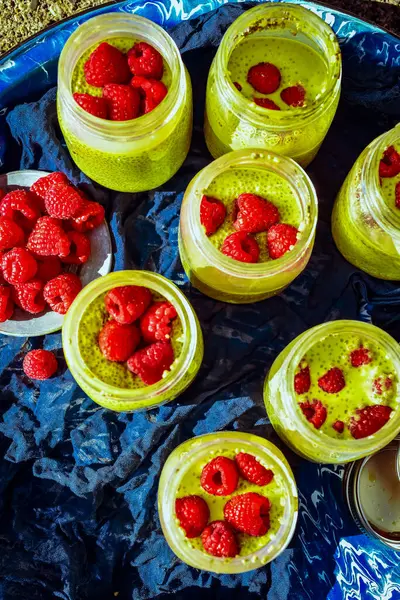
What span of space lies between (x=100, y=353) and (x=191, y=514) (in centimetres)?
27

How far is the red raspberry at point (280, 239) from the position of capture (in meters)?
1.01

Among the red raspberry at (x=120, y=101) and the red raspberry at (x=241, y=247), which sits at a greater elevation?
the red raspberry at (x=120, y=101)

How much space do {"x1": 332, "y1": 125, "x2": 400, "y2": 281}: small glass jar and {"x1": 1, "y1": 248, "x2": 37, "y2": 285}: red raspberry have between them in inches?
19.8

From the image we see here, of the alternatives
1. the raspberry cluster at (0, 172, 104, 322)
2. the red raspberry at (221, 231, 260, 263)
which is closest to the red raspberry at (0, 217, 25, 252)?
the raspberry cluster at (0, 172, 104, 322)

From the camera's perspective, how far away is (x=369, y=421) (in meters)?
1.03

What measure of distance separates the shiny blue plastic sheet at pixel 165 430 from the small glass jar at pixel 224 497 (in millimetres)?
96

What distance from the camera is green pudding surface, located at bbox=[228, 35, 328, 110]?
3.57ft

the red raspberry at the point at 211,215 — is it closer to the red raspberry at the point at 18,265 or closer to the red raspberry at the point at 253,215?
the red raspberry at the point at 253,215

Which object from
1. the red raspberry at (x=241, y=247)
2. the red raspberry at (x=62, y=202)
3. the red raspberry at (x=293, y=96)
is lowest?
the red raspberry at (x=62, y=202)

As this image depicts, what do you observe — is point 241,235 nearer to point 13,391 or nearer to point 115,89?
point 115,89

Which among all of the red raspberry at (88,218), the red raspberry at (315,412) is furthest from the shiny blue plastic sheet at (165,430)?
the red raspberry at (315,412)

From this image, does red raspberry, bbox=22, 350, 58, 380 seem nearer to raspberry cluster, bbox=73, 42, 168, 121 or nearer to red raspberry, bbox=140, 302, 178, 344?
red raspberry, bbox=140, 302, 178, 344

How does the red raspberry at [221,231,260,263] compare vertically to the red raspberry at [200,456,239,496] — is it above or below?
above

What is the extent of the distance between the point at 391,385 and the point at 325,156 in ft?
1.36
